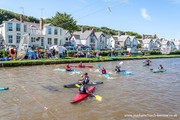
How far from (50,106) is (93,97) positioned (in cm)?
357

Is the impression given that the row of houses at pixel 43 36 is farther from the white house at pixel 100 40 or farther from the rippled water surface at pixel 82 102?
the rippled water surface at pixel 82 102

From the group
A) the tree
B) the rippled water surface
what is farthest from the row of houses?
the rippled water surface

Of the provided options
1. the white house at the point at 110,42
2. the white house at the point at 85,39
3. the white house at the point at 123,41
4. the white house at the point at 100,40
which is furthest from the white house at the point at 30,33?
the white house at the point at 123,41

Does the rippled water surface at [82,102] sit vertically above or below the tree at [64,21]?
below

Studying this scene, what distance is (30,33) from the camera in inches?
1569

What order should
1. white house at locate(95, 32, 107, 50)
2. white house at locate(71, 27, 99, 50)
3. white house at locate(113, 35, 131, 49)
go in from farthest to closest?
white house at locate(113, 35, 131, 49)
white house at locate(95, 32, 107, 50)
white house at locate(71, 27, 99, 50)

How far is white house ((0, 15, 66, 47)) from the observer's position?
36.4 m

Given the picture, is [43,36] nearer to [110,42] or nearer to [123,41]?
[110,42]

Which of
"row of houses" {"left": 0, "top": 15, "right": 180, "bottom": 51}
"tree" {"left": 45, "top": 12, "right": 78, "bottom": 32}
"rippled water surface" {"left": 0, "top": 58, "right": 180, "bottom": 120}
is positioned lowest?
"rippled water surface" {"left": 0, "top": 58, "right": 180, "bottom": 120}

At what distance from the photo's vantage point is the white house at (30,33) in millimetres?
36438

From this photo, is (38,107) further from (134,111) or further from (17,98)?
(134,111)

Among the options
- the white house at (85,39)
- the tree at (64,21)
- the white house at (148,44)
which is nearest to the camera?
the tree at (64,21)

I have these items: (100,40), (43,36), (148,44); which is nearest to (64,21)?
(43,36)

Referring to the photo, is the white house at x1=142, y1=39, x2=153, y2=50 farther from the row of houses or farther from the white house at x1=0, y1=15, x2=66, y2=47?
the white house at x1=0, y1=15, x2=66, y2=47
